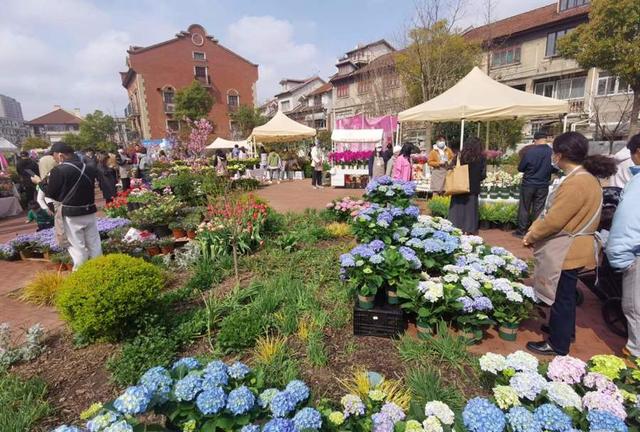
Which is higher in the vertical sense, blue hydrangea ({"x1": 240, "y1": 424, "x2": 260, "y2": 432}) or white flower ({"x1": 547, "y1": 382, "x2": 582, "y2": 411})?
white flower ({"x1": 547, "y1": 382, "x2": 582, "y2": 411})

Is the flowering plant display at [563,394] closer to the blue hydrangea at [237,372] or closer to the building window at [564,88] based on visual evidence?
the blue hydrangea at [237,372]

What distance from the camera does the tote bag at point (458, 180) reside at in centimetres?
479

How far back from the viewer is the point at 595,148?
18.1 m

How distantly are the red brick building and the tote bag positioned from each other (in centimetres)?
3798

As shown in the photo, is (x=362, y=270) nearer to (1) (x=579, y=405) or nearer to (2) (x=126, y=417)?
(1) (x=579, y=405)

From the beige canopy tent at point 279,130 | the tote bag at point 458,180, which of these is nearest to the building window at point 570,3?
the beige canopy tent at point 279,130

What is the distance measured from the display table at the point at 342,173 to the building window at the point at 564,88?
19.7 m

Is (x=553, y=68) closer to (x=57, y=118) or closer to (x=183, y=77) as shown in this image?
(x=183, y=77)

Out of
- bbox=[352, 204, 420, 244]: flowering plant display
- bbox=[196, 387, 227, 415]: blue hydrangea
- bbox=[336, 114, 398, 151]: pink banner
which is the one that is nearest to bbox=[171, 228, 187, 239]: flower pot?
bbox=[352, 204, 420, 244]: flowering plant display

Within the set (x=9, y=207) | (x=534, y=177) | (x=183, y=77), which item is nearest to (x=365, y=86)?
(x=534, y=177)

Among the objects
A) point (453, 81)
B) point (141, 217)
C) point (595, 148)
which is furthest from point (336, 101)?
point (141, 217)

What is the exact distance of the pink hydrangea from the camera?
166 centimetres

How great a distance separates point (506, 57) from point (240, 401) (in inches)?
1237

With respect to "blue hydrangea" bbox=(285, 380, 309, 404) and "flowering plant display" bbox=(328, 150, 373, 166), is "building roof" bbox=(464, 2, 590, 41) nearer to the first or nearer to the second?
"flowering plant display" bbox=(328, 150, 373, 166)
